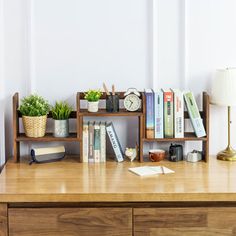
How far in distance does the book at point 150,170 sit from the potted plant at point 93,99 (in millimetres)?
361

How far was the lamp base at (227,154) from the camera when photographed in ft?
10.1

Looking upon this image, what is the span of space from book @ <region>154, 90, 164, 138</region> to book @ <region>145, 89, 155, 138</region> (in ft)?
0.05

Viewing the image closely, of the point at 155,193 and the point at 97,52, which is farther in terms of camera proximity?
the point at 97,52

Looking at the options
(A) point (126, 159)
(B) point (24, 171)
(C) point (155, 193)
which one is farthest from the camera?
(A) point (126, 159)

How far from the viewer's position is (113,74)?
3154 millimetres

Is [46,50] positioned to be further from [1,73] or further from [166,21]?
[166,21]

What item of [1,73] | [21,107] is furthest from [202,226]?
[1,73]

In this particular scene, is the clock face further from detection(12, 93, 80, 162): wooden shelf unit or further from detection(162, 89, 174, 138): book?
detection(12, 93, 80, 162): wooden shelf unit

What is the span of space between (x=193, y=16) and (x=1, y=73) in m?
1.03

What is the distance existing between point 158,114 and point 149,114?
0.05 meters

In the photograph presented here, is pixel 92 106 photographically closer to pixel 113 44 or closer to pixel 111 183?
pixel 113 44

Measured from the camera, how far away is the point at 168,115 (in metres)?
3.04

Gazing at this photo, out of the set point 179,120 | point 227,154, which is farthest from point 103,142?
point 227,154

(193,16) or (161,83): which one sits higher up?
(193,16)
